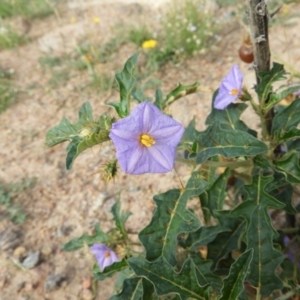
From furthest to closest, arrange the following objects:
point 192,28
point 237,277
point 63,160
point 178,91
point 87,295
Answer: point 192,28, point 63,160, point 87,295, point 178,91, point 237,277

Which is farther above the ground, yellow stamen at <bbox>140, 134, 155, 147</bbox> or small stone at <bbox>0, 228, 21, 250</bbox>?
yellow stamen at <bbox>140, 134, 155, 147</bbox>

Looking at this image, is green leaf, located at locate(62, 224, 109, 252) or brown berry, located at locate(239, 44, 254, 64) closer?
green leaf, located at locate(62, 224, 109, 252)

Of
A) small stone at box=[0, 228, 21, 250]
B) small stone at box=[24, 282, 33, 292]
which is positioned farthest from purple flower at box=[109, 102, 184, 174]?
small stone at box=[0, 228, 21, 250]

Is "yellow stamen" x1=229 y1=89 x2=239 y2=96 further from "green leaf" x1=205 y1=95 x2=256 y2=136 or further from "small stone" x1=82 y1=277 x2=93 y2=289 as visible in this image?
"small stone" x1=82 y1=277 x2=93 y2=289

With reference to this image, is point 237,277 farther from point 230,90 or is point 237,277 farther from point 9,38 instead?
point 9,38

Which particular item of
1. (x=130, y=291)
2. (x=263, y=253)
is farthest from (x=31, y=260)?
(x=263, y=253)

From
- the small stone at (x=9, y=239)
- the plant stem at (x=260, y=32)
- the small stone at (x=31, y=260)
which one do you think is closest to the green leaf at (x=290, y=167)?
the plant stem at (x=260, y=32)
